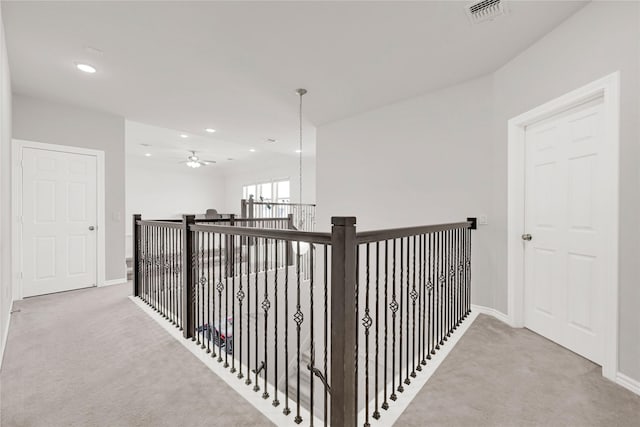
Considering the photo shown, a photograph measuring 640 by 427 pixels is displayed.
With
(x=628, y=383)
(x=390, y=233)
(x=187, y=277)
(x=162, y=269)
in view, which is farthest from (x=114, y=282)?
(x=628, y=383)

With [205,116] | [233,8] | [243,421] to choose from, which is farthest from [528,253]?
[205,116]

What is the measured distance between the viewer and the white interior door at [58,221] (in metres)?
3.71

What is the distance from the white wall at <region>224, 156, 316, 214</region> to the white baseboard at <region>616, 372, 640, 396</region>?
697 centimetres

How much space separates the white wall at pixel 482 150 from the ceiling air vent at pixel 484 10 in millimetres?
598

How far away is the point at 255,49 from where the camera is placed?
2688mm

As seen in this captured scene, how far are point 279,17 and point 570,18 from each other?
7.39 ft

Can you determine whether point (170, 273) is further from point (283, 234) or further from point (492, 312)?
point (492, 312)

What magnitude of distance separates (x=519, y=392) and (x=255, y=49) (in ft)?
11.0

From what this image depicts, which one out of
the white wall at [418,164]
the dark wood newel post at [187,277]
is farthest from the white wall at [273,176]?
the dark wood newel post at [187,277]

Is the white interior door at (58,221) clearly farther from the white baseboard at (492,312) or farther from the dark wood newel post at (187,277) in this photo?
the white baseboard at (492,312)

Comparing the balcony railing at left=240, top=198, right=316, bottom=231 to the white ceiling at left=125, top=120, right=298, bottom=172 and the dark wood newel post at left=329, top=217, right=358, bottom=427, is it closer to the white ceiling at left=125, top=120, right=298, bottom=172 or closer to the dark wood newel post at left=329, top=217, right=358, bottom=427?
the white ceiling at left=125, top=120, right=298, bottom=172

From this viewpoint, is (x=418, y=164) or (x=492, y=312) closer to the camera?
(x=492, y=312)

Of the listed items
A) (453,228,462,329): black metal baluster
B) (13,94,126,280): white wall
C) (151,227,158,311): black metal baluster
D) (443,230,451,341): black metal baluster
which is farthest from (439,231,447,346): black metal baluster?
(13,94,126,280): white wall

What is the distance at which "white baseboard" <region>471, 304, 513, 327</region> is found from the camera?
2.85 metres
